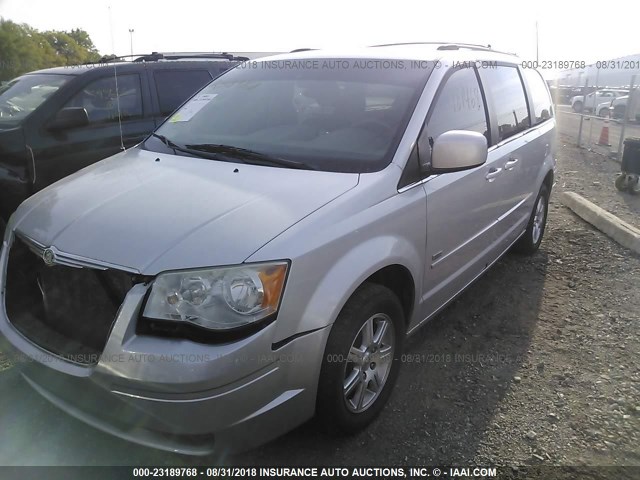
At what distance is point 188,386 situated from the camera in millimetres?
1854

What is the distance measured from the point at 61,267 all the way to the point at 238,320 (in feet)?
2.76

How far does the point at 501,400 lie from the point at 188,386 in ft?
6.09

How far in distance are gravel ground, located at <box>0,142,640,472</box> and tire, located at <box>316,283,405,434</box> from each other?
152mm

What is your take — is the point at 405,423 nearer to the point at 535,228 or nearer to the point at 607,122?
the point at 535,228

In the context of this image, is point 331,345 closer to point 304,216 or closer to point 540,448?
point 304,216

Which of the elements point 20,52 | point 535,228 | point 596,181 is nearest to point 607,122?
point 596,181

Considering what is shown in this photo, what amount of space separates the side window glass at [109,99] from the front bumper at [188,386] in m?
3.55

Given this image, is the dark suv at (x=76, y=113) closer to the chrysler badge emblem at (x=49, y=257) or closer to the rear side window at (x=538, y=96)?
the chrysler badge emblem at (x=49, y=257)

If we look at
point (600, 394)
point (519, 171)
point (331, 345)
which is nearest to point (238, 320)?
point (331, 345)

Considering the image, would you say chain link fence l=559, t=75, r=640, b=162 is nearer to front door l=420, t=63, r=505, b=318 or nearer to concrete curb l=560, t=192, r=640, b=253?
concrete curb l=560, t=192, r=640, b=253

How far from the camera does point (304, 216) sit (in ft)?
7.12

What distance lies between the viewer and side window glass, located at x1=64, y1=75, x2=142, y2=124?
505 centimetres

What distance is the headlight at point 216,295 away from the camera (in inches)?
76.4

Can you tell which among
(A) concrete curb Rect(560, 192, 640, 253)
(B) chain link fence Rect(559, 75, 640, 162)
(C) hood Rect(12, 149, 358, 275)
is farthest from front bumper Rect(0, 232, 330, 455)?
(B) chain link fence Rect(559, 75, 640, 162)
